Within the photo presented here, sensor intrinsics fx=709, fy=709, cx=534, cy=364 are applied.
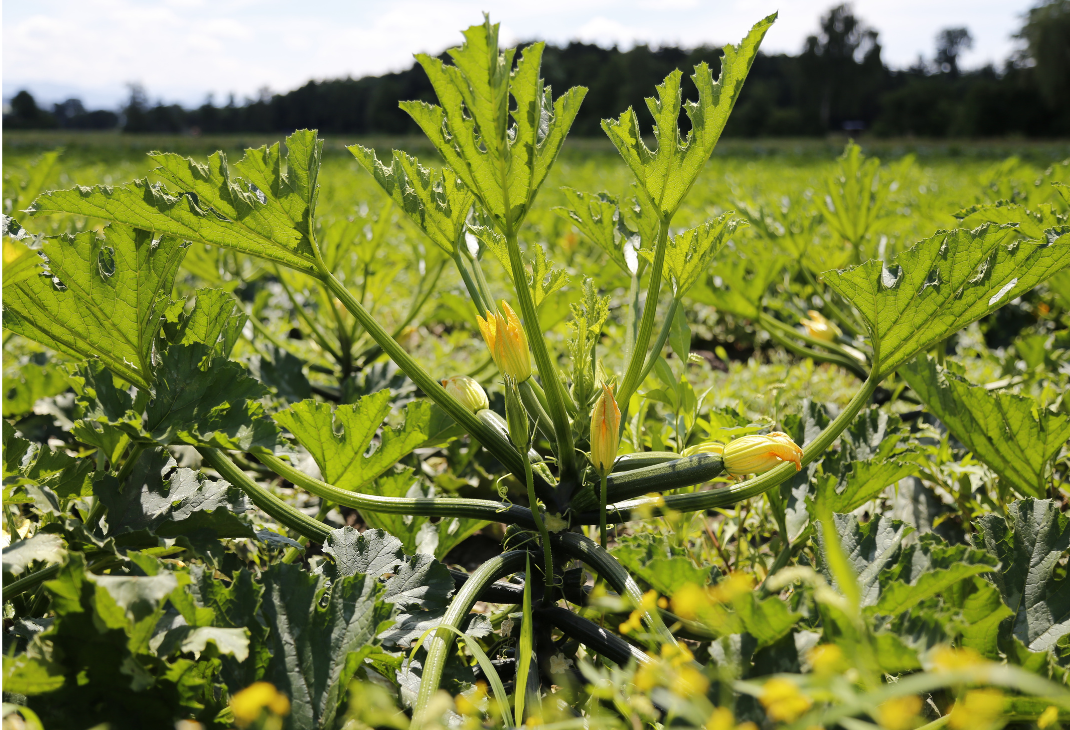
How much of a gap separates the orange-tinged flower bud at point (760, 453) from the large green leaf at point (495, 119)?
540 mm

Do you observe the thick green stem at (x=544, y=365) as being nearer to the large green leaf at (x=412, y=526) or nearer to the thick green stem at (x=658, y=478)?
the thick green stem at (x=658, y=478)

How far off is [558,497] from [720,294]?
4.09 ft

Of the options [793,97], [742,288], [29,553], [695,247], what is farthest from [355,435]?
[793,97]

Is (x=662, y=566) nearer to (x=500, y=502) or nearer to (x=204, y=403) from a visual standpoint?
(x=500, y=502)

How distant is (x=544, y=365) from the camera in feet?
3.88

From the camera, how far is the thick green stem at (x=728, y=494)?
3.95 feet

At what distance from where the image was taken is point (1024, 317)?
3637 millimetres

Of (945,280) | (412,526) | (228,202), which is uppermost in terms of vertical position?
(228,202)

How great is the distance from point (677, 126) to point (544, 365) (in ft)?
1.52

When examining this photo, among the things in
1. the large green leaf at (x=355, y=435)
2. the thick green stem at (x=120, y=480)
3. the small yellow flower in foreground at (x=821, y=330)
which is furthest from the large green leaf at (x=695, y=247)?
the small yellow flower in foreground at (x=821, y=330)

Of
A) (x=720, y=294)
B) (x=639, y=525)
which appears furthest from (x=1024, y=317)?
(x=639, y=525)

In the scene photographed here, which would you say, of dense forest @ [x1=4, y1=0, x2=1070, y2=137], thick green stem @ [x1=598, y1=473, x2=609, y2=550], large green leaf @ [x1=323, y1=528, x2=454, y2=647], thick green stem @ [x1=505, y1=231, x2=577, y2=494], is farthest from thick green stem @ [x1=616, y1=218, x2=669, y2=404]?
dense forest @ [x1=4, y1=0, x2=1070, y2=137]

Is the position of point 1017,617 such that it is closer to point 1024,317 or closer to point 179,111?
point 1024,317

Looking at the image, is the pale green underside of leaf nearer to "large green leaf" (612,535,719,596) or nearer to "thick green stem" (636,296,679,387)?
"thick green stem" (636,296,679,387)
